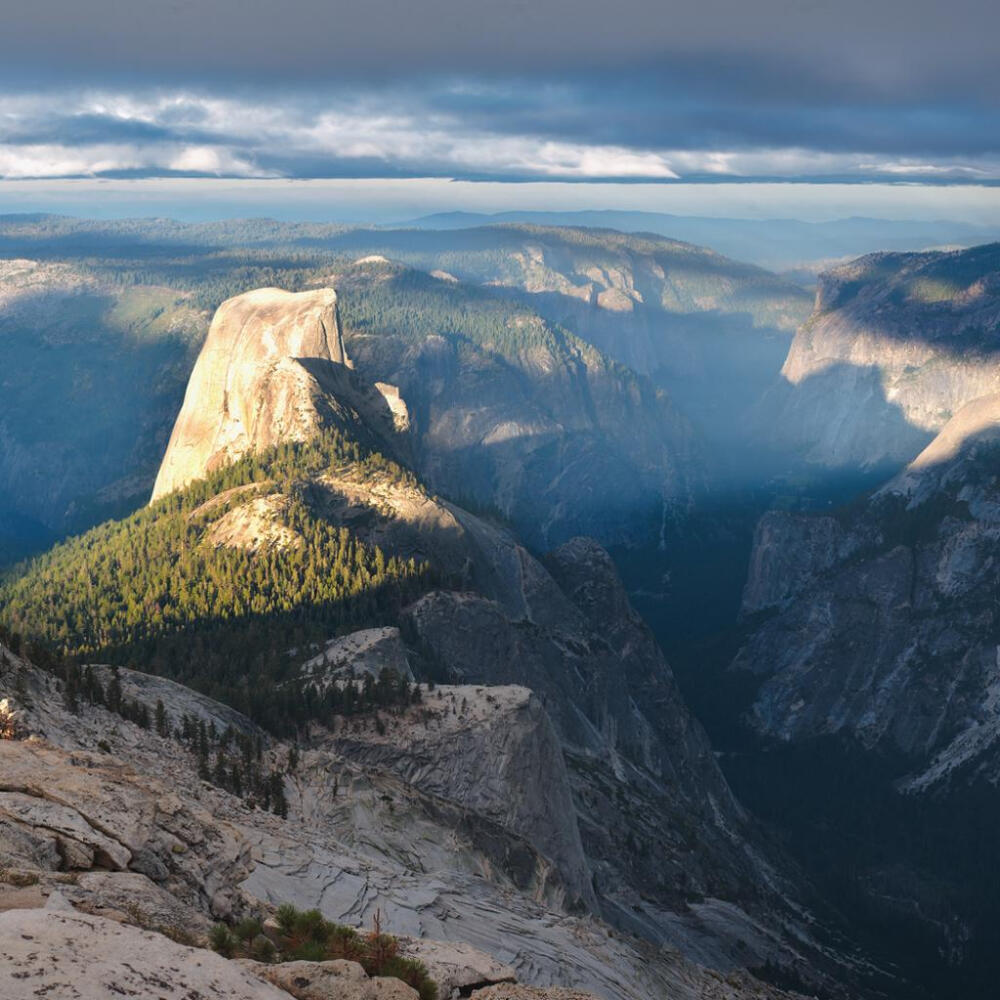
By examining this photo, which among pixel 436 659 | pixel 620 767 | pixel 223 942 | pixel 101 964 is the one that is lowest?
pixel 620 767

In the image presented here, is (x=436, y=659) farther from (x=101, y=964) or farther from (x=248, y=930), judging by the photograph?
(x=101, y=964)

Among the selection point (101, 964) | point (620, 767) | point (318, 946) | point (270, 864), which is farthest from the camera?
point (620, 767)

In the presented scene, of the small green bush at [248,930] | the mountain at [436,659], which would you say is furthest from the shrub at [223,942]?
→ the mountain at [436,659]

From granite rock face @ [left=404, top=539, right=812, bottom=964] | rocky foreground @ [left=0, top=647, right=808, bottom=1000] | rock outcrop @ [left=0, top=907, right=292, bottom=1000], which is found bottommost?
granite rock face @ [left=404, top=539, right=812, bottom=964]

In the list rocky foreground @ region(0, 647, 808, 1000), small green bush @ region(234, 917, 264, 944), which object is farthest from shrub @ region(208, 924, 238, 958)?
small green bush @ region(234, 917, 264, 944)

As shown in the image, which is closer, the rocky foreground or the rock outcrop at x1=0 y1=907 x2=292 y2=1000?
the rock outcrop at x1=0 y1=907 x2=292 y2=1000

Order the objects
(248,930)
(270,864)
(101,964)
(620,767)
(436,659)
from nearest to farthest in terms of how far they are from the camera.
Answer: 1. (101,964)
2. (248,930)
3. (270,864)
4. (436,659)
5. (620,767)

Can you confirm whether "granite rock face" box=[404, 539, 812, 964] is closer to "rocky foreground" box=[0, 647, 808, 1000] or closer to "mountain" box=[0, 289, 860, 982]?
"mountain" box=[0, 289, 860, 982]

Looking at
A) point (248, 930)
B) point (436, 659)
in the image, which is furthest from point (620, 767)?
point (248, 930)

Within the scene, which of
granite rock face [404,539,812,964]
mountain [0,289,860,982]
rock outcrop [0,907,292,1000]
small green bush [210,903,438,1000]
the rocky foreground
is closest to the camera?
rock outcrop [0,907,292,1000]
